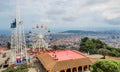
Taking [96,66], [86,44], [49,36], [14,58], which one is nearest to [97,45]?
[86,44]

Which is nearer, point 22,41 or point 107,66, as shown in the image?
point 107,66

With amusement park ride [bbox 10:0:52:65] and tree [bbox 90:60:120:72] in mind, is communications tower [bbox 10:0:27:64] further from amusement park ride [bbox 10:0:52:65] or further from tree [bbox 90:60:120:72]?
tree [bbox 90:60:120:72]

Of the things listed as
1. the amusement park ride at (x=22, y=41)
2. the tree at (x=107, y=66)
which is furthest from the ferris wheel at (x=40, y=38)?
the tree at (x=107, y=66)

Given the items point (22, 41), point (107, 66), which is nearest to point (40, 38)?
point (22, 41)

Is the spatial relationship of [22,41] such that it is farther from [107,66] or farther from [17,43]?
[107,66]

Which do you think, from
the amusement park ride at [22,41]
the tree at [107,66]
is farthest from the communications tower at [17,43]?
the tree at [107,66]

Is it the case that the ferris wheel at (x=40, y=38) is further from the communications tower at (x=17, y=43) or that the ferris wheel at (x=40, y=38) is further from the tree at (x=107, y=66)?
the tree at (x=107, y=66)

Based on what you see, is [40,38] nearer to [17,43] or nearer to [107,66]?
[17,43]

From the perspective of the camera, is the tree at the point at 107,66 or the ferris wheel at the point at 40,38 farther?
the ferris wheel at the point at 40,38

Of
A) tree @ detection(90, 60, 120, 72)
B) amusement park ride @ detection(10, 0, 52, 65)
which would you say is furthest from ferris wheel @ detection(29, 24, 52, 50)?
tree @ detection(90, 60, 120, 72)

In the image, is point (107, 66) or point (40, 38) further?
point (40, 38)

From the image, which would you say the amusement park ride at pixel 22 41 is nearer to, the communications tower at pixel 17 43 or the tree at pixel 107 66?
the communications tower at pixel 17 43

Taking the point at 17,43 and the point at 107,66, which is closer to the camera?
the point at 107,66
